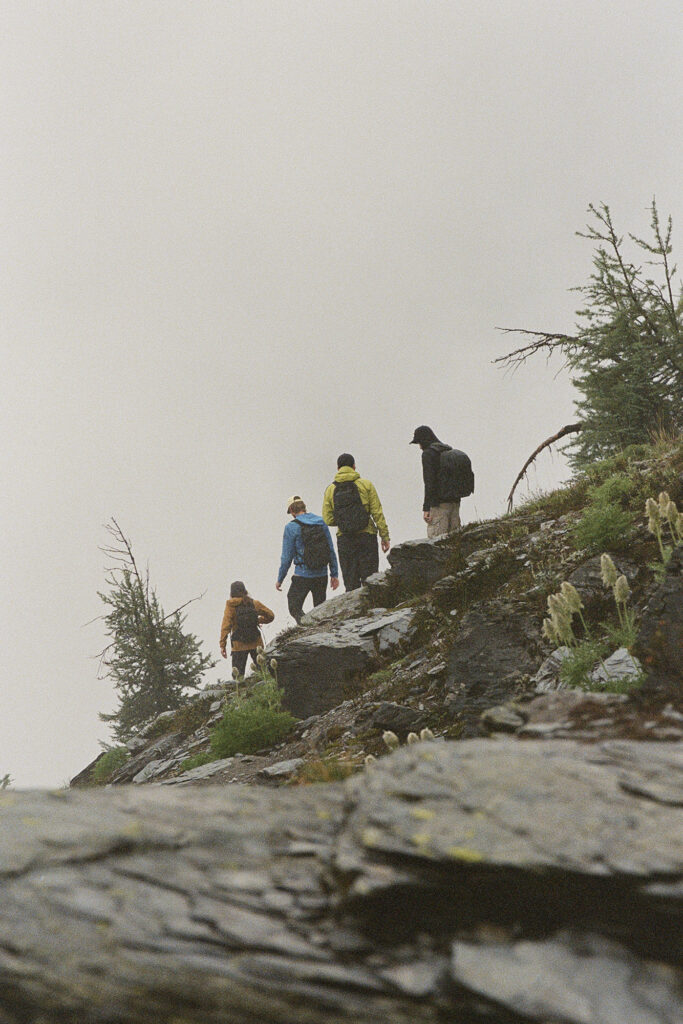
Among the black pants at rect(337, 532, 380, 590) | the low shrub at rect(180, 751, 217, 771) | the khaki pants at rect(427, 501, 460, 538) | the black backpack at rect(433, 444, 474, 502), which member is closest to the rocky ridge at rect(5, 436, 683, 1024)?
the low shrub at rect(180, 751, 217, 771)

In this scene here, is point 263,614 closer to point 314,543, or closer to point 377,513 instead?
point 314,543

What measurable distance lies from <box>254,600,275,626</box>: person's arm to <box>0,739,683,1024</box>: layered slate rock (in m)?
12.6

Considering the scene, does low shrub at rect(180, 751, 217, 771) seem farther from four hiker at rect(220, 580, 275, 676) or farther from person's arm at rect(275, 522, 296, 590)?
person's arm at rect(275, 522, 296, 590)

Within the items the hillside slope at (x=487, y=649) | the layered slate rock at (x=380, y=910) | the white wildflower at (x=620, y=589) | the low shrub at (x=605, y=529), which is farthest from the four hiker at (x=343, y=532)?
the layered slate rock at (x=380, y=910)

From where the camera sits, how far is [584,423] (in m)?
18.3

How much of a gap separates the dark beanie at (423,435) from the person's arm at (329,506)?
77.4 inches

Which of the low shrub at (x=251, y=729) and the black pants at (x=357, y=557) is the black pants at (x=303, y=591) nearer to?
the black pants at (x=357, y=557)

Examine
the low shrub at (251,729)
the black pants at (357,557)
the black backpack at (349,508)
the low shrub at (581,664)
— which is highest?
the black backpack at (349,508)

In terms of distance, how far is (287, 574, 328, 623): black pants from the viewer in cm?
1499

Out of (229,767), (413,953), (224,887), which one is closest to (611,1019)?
(413,953)

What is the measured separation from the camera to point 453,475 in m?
13.3

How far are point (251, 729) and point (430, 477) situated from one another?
6310 mm

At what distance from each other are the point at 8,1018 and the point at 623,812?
2.55 meters

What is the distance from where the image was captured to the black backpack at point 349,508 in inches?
546
